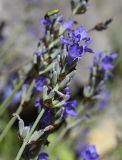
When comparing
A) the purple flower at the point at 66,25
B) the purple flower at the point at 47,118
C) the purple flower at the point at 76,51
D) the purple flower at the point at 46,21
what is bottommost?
the purple flower at the point at 47,118

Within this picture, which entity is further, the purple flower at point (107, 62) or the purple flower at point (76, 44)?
the purple flower at point (107, 62)

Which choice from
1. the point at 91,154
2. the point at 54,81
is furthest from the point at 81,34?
the point at 91,154

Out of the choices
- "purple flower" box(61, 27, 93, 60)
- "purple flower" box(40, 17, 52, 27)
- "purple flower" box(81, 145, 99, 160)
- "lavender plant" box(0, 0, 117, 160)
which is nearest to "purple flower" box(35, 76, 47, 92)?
"lavender plant" box(0, 0, 117, 160)

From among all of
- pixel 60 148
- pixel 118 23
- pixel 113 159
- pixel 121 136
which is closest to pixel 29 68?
pixel 121 136

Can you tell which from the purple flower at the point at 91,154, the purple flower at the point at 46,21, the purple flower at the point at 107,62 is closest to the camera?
the purple flower at the point at 91,154

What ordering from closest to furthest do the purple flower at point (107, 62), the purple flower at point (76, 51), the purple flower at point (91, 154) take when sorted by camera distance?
the purple flower at point (76, 51)
the purple flower at point (91, 154)
the purple flower at point (107, 62)

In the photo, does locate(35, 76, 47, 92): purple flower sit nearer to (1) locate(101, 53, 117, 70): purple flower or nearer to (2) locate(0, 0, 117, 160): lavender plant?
(2) locate(0, 0, 117, 160): lavender plant

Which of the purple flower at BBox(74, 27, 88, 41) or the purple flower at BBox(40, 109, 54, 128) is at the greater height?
the purple flower at BBox(74, 27, 88, 41)

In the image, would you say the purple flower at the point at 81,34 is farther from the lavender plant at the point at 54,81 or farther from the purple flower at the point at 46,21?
the purple flower at the point at 46,21

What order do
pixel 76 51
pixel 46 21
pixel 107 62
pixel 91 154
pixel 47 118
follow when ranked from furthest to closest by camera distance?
pixel 107 62, pixel 46 21, pixel 91 154, pixel 47 118, pixel 76 51

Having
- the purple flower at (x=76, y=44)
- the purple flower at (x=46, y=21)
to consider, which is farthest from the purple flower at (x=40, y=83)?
the purple flower at (x=76, y=44)

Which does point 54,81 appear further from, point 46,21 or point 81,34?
point 46,21
